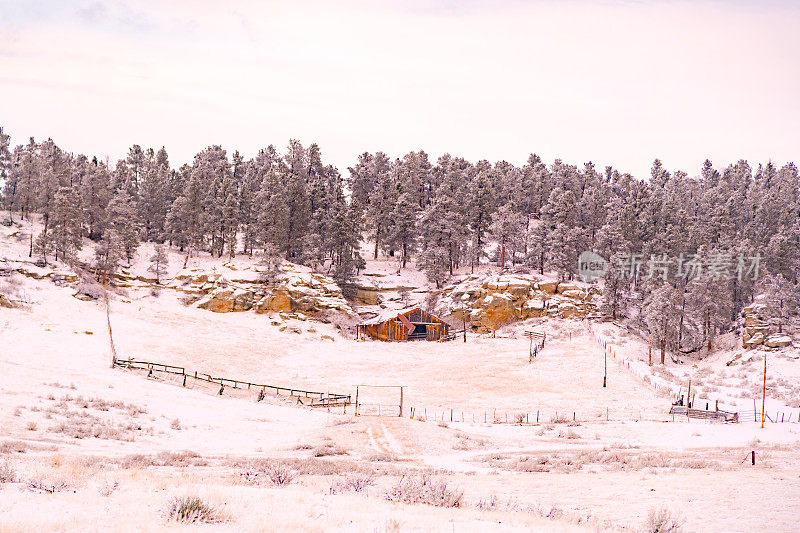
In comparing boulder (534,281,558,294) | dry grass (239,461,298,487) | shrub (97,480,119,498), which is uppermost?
boulder (534,281,558,294)

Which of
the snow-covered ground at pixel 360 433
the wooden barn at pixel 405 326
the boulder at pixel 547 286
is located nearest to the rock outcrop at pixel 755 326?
the snow-covered ground at pixel 360 433

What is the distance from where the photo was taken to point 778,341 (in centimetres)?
6394

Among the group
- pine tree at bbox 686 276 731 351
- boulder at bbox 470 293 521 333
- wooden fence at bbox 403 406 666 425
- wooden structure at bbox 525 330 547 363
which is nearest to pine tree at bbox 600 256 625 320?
pine tree at bbox 686 276 731 351

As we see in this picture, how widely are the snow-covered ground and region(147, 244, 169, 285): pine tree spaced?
10.8 meters

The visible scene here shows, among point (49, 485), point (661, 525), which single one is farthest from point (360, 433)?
point (661, 525)

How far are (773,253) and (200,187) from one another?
87566 mm

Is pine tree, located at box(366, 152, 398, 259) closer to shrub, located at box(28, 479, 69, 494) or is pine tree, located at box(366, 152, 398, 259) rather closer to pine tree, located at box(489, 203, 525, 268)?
pine tree, located at box(489, 203, 525, 268)

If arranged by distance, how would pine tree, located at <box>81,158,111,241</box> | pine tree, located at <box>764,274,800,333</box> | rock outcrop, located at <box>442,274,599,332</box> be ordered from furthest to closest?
1. pine tree, located at <box>81,158,111,241</box>
2. rock outcrop, located at <box>442,274,599,332</box>
3. pine tree, located at <box>764,274,800,333</box>

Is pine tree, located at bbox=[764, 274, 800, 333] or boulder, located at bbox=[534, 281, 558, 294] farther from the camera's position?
boulder, located at bbox=[534, 281, 558, 294]

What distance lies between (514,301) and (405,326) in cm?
1710

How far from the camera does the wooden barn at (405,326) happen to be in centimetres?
7588

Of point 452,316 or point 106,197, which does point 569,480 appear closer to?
point 452,316

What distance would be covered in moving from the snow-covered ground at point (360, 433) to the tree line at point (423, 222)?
37.9 ft

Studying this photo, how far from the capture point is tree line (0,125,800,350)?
8025 cm
